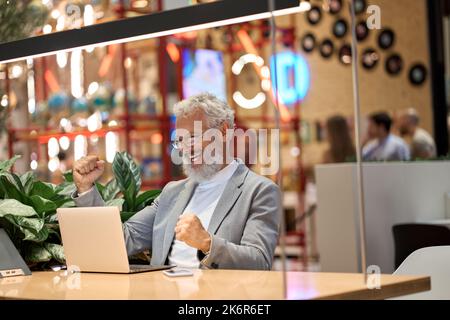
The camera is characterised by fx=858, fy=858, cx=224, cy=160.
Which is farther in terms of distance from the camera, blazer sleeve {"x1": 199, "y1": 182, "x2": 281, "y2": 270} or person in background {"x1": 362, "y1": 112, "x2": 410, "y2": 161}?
person in background {"x1": 362, "y1": 112, "x2": 410, "y2": 161}

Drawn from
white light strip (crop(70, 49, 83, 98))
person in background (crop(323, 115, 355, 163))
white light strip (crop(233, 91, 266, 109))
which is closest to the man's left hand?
white light strip (crop(70, 49, 83, 98))

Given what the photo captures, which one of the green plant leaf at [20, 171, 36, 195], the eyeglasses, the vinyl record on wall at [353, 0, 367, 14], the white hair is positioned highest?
the vinyl record on wall at [353, 0, 367, 14]

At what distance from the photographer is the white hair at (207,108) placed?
3.67 meters

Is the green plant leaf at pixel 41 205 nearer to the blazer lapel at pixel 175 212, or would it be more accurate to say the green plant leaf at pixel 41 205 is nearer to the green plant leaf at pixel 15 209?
the green plant leaf at pixel 15 209

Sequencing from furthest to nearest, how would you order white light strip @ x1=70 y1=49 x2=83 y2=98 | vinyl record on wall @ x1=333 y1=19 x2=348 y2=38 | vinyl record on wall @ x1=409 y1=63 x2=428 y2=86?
vinyl record on wall @ x1=333 y1=19 x2=348 y2=38 < vinyl record on wall @ x1=409 y1=63 x2=428 y2=86 < white light strip @ x1=70 y1=49 x2=83 y2=98

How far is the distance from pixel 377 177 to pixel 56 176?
120 inches

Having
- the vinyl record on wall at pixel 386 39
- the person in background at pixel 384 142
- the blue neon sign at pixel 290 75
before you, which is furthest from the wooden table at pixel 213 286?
the vinyl record on wall at pixel 386 39

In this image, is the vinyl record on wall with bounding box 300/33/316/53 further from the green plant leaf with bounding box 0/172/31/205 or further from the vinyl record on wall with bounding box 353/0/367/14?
the green plant leaf with bounding box 0/172/31/205

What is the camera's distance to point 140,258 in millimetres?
3871

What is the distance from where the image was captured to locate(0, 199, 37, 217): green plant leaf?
11.4 feet

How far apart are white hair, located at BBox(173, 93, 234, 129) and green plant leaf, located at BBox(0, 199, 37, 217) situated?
2.43 feet

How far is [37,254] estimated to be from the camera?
11.8 ft

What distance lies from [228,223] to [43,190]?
886 millimetres
